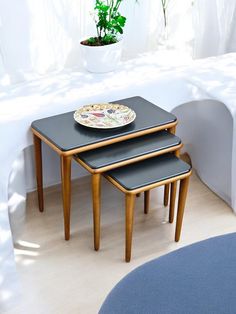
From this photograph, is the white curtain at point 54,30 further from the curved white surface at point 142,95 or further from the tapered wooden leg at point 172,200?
the tapered wooden leg at point 172,200

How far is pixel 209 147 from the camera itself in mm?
2795

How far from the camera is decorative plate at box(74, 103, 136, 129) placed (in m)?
2.28

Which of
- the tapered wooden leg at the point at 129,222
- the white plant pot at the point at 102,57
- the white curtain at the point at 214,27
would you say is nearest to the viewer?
the tapered wooden leg at the point at 129,222

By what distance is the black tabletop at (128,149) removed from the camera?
2.18 meters

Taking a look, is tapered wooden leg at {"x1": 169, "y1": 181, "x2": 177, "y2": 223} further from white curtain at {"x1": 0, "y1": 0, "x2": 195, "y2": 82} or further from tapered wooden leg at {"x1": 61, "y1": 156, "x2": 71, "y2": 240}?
white curtain at {"x1": 0, "y1": 0, "x2": 195, "y2": 82}

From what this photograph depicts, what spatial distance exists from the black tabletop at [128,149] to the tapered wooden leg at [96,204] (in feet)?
0.19

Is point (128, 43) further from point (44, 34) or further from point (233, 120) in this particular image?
point (233, 120)

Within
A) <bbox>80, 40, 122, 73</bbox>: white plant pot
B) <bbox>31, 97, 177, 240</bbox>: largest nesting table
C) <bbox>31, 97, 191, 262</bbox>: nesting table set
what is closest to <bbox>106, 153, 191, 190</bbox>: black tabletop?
<bbox>31, 97, 191, 262</bbox>: nesting table set

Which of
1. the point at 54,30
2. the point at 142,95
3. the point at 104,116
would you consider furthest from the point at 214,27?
the point at 104,116

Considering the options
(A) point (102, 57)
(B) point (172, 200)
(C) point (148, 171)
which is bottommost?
(B) point (172, 200)

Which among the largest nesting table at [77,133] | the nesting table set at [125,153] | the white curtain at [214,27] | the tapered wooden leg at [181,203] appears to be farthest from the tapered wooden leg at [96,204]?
the white curtain at [214,27]

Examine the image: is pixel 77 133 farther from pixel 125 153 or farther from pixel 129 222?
pixel 129 222

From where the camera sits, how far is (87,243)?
7.97 feet

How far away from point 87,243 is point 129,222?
28 cm
